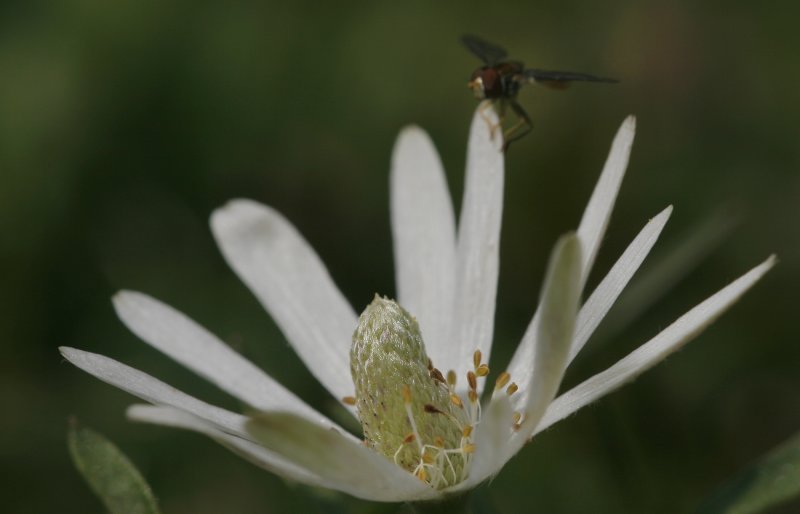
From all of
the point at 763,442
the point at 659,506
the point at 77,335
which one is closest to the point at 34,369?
the point at 77,335

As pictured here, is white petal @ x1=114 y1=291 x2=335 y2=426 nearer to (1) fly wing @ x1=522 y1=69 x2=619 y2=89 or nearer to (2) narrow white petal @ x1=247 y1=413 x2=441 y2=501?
(2) narrow white petal @ x1=247 y1=413 x2=441 y2=501

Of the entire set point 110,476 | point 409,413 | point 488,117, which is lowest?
point 409,413

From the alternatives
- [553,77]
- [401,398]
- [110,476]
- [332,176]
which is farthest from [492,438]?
[332,176]

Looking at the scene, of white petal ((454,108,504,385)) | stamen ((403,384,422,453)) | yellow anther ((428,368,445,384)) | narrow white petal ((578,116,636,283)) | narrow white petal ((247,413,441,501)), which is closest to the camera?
narrow white petal ((247,413,441,501))

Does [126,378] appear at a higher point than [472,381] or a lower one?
higher

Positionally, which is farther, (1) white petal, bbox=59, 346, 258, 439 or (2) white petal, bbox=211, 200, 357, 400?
(2) white petal, bbox=211, 200, 357, 400

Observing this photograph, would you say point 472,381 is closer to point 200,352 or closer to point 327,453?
point 200,352

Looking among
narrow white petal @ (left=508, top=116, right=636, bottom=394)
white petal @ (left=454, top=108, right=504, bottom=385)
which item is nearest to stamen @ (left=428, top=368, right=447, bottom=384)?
white petal @ (left=454, top=108, right=504, bottom=385)
